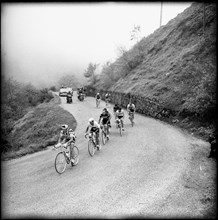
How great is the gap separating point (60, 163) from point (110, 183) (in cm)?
320

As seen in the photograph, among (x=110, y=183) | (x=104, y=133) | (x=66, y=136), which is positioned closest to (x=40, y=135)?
(x=104, y=133)

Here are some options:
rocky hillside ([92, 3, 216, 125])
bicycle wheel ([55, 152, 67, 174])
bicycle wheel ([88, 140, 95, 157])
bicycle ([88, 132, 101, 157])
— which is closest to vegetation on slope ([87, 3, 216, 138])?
rocky hillside ([92, 3, 216, 125])

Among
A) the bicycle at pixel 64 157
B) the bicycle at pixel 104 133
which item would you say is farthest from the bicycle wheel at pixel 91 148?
the bicycle at pixel 104 133

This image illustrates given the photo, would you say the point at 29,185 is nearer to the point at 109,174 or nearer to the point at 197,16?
the point at 109,174

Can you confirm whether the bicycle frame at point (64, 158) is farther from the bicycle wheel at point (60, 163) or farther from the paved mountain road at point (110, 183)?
the paved mountain road at point (110, 183)

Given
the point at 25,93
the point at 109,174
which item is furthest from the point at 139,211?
the point at 25,93

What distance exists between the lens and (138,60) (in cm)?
5138

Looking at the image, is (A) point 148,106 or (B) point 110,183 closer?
(B) point 110,183

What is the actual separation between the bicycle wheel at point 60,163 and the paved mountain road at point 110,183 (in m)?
0.30

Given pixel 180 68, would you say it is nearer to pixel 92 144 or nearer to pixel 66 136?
pixel 92 144

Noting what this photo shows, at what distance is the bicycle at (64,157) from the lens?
11.5 metres

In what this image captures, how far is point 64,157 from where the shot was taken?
11961 millimetres

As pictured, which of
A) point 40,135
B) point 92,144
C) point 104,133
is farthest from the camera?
point 40,135

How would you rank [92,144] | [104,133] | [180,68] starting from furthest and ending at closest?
[180,68], [104,133], [92,144]
